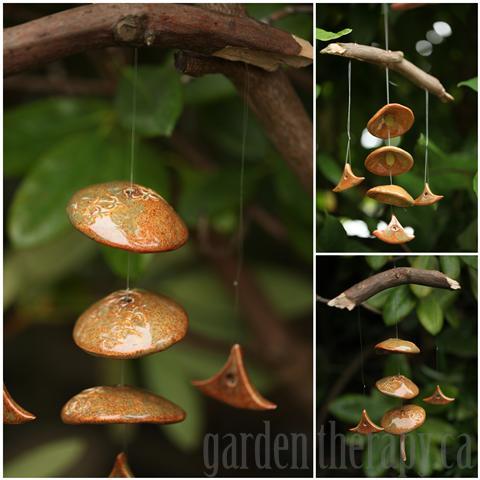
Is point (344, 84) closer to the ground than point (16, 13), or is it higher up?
closer to the ground

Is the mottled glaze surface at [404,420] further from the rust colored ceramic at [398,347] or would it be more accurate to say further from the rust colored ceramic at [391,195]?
the rust colored ceramic at [391,195]

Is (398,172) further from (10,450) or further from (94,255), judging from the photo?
(10,450)

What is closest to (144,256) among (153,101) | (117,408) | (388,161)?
(153,101)

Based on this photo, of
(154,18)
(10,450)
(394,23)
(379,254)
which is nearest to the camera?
(154,18)

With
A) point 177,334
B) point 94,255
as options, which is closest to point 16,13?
point 94,255

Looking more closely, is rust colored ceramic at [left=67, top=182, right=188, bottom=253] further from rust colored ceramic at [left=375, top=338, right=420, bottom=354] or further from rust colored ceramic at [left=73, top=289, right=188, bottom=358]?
rust colored ceramic at [left=375, top=338, right=420, bottom=354]

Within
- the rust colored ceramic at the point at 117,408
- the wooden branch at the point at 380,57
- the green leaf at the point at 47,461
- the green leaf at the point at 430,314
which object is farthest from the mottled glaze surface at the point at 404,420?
the green leaf at the point at 47,461
